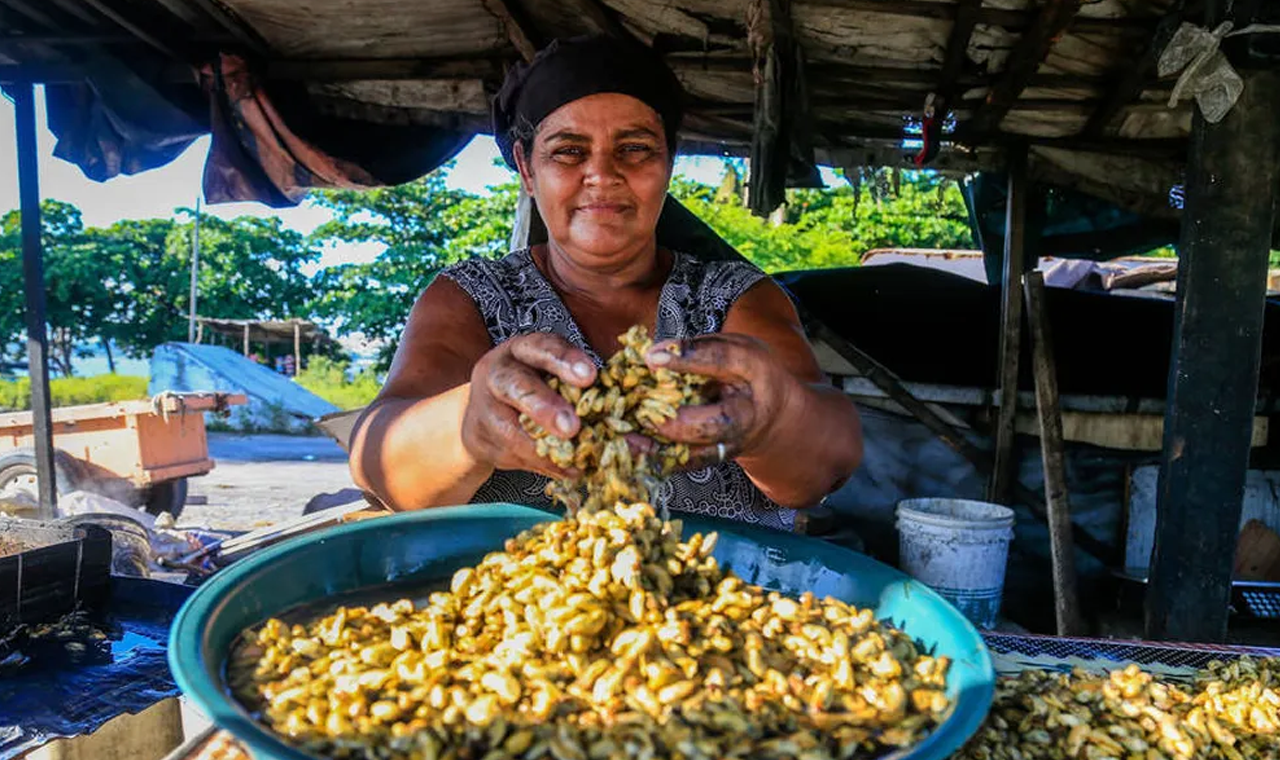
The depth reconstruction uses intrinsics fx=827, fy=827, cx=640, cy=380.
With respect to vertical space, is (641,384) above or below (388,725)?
above

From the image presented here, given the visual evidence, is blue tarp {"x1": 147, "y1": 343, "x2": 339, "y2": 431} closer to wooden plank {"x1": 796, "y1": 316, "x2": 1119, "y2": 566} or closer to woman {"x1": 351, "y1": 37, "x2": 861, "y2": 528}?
wooden plank {"x1": 796, "y1": 316, "x2": 1119, "y2": 566}

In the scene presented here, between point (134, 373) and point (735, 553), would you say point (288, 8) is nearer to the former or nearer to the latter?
point (735, 553)

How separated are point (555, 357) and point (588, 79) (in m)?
0.96

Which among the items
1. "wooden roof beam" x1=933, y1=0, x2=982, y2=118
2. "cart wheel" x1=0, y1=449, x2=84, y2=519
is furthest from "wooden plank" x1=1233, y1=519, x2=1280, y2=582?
"cart wheel" x1=0, y1=449, x2=84, y2=519

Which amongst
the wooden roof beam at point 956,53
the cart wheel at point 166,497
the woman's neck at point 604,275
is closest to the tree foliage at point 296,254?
the cart wheel at point 166,497

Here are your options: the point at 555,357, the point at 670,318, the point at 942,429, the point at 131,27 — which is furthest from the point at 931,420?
the point at 131,27

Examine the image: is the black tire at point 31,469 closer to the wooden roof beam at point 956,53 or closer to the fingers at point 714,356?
the wooden roof beam at point 956,53

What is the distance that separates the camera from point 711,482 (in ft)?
6.82

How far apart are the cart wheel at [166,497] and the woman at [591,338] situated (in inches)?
266

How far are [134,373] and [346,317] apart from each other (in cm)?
912

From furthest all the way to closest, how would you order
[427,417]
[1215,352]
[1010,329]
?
[1010,329], [1215,352], [427,417]

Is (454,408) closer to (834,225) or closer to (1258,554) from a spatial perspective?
(1258,554)

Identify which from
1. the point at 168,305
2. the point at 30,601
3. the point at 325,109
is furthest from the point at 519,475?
the point at 168,305

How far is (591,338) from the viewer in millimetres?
2229
